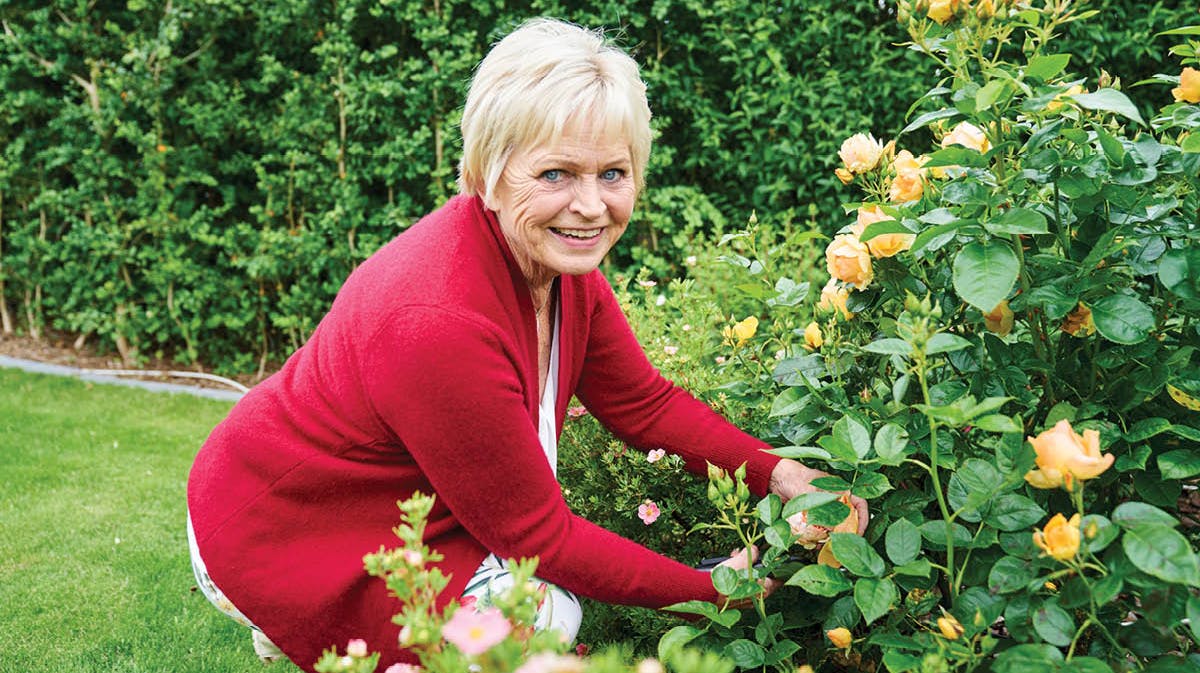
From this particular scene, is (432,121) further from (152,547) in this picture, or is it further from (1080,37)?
(1080,37)

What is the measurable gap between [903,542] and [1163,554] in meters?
0.37

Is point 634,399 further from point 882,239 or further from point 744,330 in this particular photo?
point 882,239

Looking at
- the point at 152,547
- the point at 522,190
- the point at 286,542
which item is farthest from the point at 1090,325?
the point at 152,547

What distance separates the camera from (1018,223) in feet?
4.34

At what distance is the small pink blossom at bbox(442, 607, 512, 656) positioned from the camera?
2.72 feet

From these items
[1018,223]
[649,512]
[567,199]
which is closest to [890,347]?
[1018,223]

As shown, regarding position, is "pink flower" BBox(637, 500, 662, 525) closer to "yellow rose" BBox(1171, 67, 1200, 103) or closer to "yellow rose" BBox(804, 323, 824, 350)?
"yellow rose" BBox(804, 323, 824, 350)

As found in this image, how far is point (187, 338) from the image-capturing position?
18.0ft

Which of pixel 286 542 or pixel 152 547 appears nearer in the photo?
pixel 286 542

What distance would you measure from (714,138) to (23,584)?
322 centimetres

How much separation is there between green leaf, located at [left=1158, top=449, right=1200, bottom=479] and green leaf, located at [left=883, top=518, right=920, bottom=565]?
36 centimetres

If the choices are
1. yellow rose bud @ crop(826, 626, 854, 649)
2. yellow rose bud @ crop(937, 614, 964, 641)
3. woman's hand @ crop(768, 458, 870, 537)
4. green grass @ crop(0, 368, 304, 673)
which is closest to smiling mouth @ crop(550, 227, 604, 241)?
woman's hand @ crop(768, 458, 870, 537)

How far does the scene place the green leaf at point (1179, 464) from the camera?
1.40 meters

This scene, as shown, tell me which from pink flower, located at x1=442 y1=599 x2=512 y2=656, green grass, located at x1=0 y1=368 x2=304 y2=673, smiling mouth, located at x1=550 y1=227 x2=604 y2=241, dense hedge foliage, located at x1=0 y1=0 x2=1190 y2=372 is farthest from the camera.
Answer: dense hedge foliage, located at x1=0 y1=0 x2=1190 y2=372
